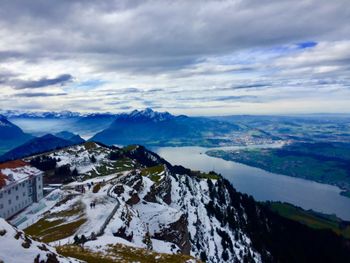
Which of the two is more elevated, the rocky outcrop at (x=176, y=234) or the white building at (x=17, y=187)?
the white building at (x=17, y=187)

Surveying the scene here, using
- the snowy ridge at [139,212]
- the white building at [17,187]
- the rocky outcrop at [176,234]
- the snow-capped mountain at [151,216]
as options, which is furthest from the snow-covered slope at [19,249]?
the rocky outcrop at [176,234]

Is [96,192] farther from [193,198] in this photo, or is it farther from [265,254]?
[265,254]

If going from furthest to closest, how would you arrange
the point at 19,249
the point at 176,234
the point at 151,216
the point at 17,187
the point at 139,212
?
the point at 139,212 → the point at 151,216 → the point at 176,234 → the point at 17,187 → the point at 19,249

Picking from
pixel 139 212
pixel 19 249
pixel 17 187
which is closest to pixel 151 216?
pixel 139 212

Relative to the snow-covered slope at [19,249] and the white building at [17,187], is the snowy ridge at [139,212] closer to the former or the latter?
the white building at [17,187]

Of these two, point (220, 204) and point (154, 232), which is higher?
point (154, 232)

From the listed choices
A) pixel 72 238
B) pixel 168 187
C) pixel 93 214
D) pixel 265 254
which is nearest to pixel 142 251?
pixel 72 238

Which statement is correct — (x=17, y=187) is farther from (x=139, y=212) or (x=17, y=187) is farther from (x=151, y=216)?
(x=151, y=216)
